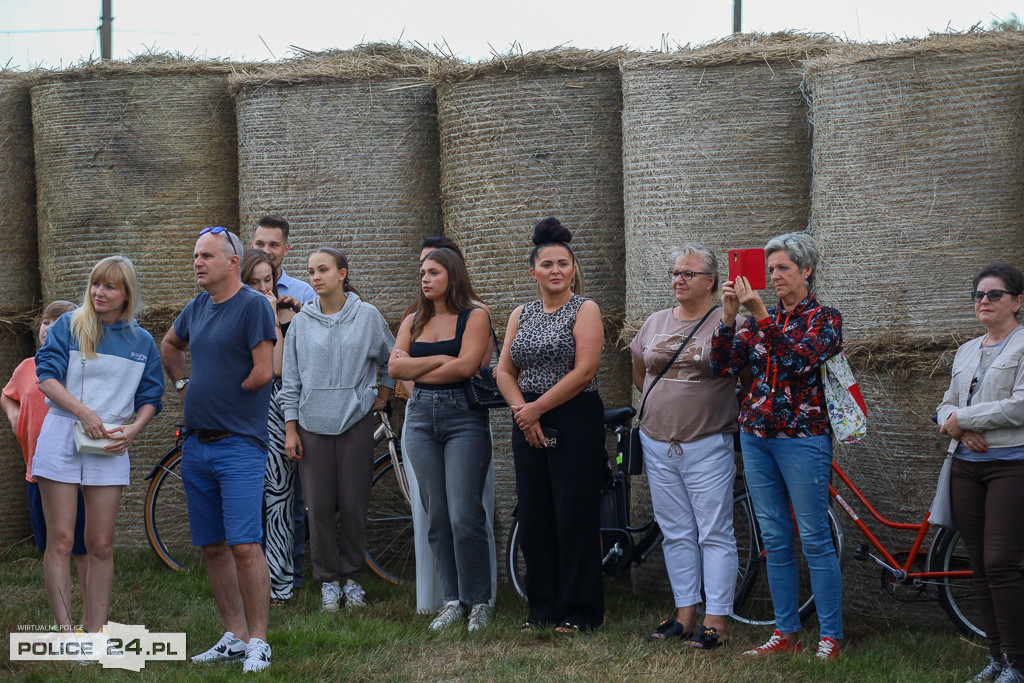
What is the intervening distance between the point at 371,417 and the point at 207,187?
2.28 m

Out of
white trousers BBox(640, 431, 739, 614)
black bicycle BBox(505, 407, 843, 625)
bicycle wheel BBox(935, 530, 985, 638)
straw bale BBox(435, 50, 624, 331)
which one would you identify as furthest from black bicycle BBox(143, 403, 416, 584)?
bicycle wheel BBox(935, 530, 985, 638)

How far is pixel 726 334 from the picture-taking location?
477 cm

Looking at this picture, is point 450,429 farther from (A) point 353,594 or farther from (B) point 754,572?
(B) point 754,572

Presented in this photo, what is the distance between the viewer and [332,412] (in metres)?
5.68

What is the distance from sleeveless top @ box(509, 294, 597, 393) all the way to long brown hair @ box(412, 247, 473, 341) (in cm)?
37

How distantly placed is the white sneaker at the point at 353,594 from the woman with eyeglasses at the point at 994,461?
9.60 ft

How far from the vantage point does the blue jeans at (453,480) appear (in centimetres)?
525

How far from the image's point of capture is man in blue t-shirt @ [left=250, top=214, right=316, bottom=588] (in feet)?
19.9

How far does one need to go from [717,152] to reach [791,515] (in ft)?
6.59

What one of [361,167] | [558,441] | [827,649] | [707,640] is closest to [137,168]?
[361,167]

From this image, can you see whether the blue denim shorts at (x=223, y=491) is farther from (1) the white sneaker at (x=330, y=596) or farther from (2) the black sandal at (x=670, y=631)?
(2) the black sandal at (x=670, y=631)

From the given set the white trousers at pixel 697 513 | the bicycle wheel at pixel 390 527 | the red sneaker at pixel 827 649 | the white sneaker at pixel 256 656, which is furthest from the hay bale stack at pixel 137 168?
the red sneaker at pixel 827 649

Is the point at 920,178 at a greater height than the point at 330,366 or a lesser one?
greater

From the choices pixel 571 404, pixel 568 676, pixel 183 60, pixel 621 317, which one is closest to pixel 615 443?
pixel 621 317
